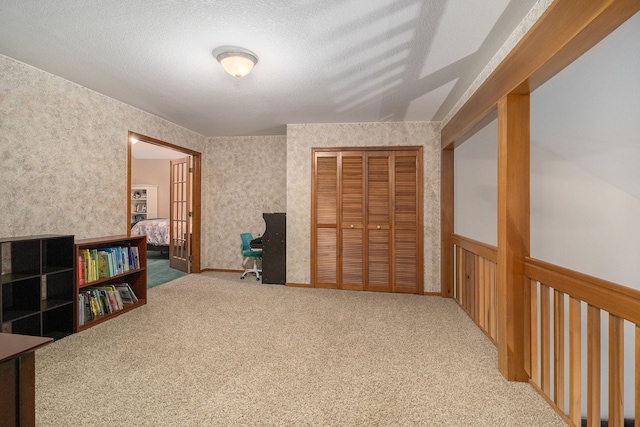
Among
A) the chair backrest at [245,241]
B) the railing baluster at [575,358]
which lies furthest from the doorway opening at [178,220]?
the railing baluster at [575,358]

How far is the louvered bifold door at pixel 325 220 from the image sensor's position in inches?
183

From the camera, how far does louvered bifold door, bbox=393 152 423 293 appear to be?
14.7 ft

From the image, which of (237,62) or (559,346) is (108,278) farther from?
(559,346)

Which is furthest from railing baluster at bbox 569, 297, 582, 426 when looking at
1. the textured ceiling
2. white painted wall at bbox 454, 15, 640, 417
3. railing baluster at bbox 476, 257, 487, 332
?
the textured ceiling

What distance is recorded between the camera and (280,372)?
225 centimetres

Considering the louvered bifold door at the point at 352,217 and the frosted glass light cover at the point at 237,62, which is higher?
the frosted glass light cover at the point at 237,62

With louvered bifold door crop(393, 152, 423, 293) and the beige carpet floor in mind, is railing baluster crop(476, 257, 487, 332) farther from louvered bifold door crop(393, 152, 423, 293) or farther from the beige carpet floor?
louvered bifold door crop(393, 152, 423, 293)

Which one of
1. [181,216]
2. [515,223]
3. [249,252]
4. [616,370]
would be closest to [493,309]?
[515,223]

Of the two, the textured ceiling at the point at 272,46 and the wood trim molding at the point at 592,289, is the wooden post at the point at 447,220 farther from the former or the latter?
the wood trim molding at the point at 592,289

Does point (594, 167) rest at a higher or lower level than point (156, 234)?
higher

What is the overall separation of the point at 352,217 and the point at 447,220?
53.5 inches

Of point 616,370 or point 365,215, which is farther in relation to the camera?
point 365,215

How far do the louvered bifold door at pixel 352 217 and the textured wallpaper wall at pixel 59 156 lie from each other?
2.96 meters

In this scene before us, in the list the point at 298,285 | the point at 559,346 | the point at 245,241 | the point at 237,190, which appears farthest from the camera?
the point at 237,190
